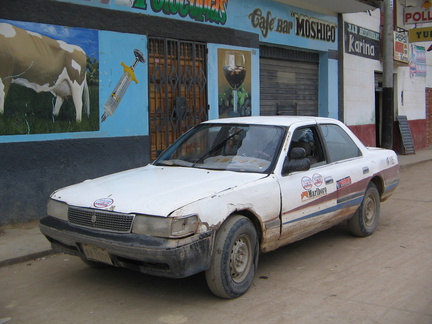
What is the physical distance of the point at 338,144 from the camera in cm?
630

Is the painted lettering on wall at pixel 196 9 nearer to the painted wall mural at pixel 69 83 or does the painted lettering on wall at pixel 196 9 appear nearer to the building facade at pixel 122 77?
the building facade at pixel 122 77

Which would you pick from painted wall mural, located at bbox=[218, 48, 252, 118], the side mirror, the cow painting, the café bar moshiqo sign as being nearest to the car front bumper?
the side mirror

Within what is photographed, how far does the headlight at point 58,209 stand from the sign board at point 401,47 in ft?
52.0

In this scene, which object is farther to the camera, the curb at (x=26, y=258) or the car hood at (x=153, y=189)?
the curb at (x=26, y=258)

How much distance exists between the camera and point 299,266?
549cm

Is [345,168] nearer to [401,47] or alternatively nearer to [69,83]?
[69,83]

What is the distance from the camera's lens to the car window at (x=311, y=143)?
567 cm

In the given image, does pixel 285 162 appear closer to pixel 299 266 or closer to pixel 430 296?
pixel 299 266

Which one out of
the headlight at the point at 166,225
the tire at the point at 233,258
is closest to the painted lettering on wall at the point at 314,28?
the tire at the point at 233,258

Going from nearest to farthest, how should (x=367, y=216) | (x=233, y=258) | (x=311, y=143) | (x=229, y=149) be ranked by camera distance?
(x=233, y=258)
(x=229, y=149)
(x=311, y=143)
(x=367, y=216)

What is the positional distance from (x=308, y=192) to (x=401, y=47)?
15.2 meters

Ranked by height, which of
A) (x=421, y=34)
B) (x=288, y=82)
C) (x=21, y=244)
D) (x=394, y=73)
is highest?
(x=421, y=34)

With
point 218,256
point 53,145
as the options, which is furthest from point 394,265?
point 53,145

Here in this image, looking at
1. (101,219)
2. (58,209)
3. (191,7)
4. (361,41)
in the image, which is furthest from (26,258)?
(361,41)
